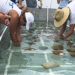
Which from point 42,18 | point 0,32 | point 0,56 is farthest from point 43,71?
point 42,18

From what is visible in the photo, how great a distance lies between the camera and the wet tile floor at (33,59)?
4.06 metres

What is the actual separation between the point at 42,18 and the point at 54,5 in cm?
220

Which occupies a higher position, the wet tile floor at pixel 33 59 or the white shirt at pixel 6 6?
the white shirt at pixel 6 6

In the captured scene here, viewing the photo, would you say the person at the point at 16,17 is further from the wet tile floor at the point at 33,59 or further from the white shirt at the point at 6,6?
the wet tile floor at the point at 33,59

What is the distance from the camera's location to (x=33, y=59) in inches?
186

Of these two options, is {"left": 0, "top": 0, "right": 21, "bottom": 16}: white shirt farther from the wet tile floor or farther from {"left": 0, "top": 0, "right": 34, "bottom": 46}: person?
the wet tile floor

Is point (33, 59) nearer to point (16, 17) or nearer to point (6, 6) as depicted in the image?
point (16, 17)

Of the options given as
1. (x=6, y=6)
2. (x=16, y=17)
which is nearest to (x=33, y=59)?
(x=16, y=17)

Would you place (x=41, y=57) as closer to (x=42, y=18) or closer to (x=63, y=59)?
(x=63, y=59)

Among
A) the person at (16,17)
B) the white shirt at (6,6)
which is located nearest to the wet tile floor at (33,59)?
the person at (16,17)

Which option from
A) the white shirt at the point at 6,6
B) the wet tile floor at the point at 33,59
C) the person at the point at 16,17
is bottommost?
the wet tile floor at the point at 33,59

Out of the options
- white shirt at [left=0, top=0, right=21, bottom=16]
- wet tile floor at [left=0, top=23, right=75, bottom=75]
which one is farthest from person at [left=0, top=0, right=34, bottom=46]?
wet tile floor at [left=0, top=23, right=75, bottom=75]

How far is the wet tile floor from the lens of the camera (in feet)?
13.3

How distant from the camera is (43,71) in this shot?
4059mm
